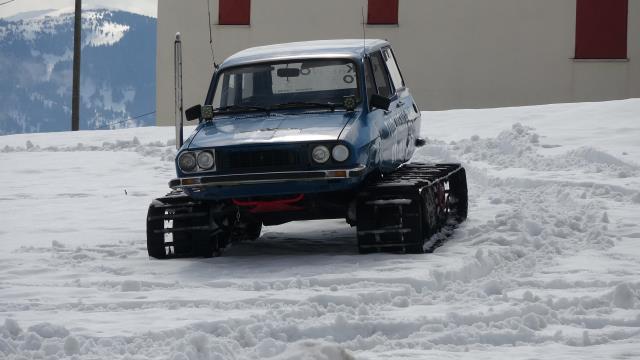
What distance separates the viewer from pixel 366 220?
37.2 feet

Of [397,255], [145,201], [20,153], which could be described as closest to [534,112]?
[20,153]

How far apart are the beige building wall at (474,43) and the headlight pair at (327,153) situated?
78.5 feet

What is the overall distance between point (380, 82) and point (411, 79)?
22.7 m

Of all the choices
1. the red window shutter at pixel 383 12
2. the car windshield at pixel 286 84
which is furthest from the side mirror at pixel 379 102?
the red window shutter at pixel 383 12

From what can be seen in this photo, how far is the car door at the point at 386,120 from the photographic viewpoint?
1216 centimetres

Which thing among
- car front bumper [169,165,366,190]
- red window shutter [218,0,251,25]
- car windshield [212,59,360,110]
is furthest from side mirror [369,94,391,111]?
red window shutter [218,0,251,25]

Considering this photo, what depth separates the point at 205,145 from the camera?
11383 mm

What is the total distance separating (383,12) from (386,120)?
76.2ft

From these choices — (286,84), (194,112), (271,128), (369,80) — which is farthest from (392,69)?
(271,128)

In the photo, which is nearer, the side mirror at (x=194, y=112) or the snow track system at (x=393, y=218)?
the snow track system at (x=393, y=218)

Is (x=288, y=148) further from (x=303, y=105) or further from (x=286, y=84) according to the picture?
(x=286, y=84)

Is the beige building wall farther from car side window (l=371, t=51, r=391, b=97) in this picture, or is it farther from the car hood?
the car hood

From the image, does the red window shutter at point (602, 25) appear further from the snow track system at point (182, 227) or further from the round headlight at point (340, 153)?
the round headlight at point (340, 153)

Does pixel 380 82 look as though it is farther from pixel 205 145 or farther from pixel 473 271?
pixel 473 271
